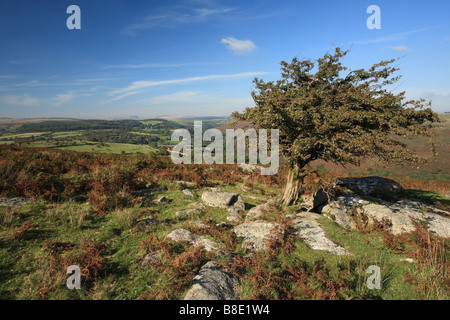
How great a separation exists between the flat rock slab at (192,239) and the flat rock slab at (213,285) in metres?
1.12

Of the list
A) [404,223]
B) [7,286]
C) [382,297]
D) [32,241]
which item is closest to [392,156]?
[404,223]

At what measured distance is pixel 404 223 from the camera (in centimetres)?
864

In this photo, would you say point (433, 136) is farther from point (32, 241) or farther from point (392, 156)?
point (32, 241)

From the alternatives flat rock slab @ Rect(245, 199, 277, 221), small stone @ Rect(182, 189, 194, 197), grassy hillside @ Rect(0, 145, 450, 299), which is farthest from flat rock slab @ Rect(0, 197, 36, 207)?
flat rock slab @ Rect(245, 199, 277, 221)

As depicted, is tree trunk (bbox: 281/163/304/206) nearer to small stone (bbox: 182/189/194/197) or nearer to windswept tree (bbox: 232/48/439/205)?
windswept tree (bbox: 232/48/439/205)

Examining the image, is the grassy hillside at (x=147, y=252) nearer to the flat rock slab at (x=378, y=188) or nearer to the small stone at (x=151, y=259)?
the small stone at (x=151, y=259)

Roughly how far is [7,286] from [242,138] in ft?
31.1

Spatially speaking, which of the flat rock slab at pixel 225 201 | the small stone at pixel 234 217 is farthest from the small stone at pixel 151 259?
the flat rock slab at pixel 225 201

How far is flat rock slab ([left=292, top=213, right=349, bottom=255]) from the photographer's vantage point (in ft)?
23.7

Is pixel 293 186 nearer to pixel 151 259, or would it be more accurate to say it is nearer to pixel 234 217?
pixel 234 217

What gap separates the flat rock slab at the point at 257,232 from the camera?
7.17m

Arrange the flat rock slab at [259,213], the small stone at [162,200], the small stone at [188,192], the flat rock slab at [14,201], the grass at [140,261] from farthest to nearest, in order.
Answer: the small stone at [188,192]
the small stone at [162,200]
the flat rock slab at [259,213]
the flat rock slab at [14,201]
the grass at [140,261]

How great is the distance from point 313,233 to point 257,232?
97.6 inches

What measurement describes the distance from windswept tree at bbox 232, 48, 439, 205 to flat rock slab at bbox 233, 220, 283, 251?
335cm
